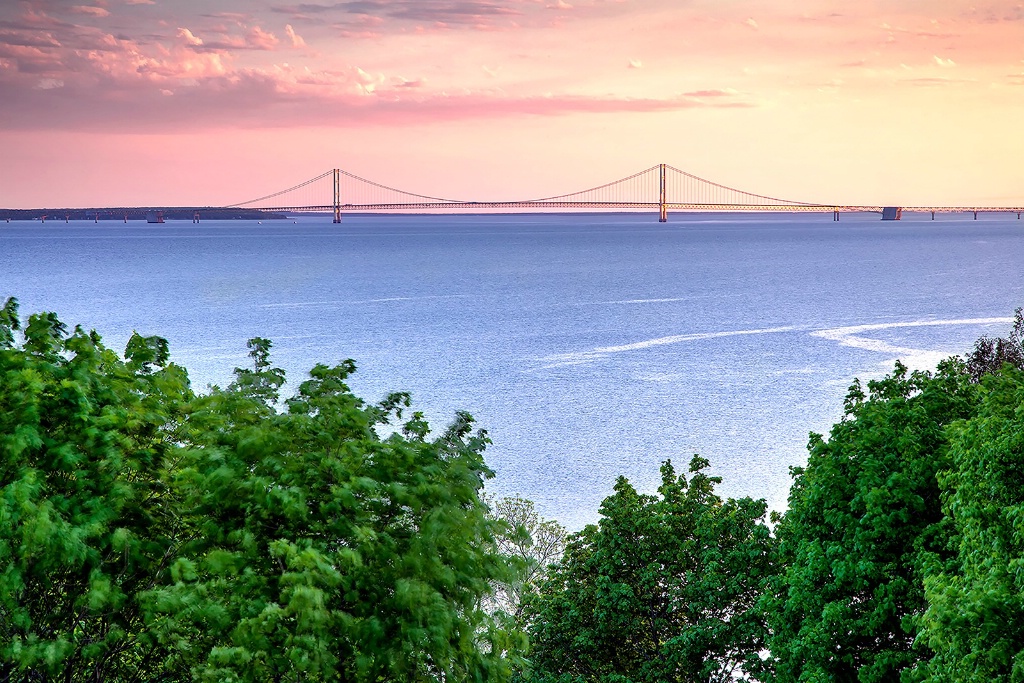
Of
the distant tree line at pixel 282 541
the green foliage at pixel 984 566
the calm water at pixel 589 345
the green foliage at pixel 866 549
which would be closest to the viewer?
the distant tree line at pixel 282 541

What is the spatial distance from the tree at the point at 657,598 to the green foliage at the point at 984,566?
7349 millimetres

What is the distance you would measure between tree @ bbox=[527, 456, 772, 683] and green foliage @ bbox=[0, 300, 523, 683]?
1296cm

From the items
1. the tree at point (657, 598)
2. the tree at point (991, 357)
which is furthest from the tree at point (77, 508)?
the tree at point (991, 357)

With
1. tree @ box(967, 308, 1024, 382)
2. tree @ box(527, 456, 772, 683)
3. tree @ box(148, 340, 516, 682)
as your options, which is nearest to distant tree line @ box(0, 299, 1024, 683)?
tree @ box(148, 340, 516, 682)

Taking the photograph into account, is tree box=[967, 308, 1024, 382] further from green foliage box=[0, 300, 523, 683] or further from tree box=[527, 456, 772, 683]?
green foliage box=[0, 300, 523, 683]

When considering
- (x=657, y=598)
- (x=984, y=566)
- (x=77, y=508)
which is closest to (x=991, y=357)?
(x=657, y=598)

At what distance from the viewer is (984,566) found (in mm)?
19266

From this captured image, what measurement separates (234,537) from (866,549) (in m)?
16.1

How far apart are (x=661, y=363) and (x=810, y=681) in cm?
8896

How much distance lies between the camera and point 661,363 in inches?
4422

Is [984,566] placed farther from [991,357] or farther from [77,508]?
[991,357]

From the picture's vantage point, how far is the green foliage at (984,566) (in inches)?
690

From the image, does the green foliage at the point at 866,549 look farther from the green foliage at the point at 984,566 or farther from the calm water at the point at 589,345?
the calm water at the point at 589,345

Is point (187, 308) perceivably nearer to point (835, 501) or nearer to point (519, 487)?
point (519, 487)
